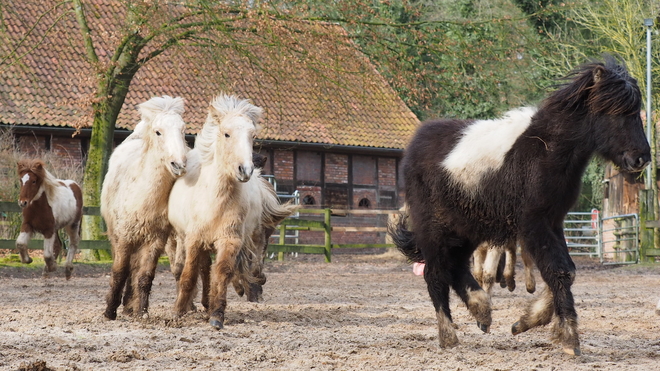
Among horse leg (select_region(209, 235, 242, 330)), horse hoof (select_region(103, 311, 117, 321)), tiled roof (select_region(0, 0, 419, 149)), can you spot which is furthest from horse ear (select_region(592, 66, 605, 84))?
tiled roof (select_region(0, 0, 419, 149))

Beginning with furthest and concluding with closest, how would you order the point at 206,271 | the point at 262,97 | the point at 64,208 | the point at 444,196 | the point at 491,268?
the point at 262,97
the point at 64,208
the point at 491,268
the point at 206,271
the point at 444,196

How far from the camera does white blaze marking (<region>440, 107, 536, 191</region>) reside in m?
6.36

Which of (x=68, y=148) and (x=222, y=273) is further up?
(x=68, y=148)

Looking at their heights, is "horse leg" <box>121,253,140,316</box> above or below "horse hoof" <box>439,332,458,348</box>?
above

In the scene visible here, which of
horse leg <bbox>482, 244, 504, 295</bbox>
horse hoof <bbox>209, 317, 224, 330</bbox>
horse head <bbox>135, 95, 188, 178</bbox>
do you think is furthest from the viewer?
horse leg <bbox>482, 244, 504, 295</bbox>

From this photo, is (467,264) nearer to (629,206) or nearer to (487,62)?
(487,62)

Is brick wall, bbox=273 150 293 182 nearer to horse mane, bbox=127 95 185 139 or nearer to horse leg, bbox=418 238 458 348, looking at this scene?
horse mane, bbox=127 95 185 139

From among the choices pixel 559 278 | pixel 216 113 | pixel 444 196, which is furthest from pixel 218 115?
pixel 559 278

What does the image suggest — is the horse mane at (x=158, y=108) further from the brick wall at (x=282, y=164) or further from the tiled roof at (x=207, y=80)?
the brick wall at (x=282, y=164)

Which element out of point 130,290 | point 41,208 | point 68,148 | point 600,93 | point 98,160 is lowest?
point 130,290

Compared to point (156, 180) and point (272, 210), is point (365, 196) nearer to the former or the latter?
point (272, 210)

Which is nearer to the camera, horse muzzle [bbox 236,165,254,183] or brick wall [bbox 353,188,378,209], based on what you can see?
horse muzzle [bbox 236,165,254,183]

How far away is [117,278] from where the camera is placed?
8.24 m

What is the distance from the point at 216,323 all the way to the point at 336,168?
925 inches
